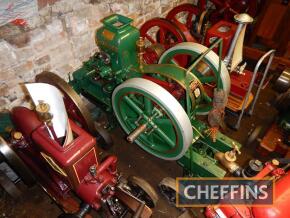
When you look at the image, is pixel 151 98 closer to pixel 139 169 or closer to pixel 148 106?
pixel 148 106

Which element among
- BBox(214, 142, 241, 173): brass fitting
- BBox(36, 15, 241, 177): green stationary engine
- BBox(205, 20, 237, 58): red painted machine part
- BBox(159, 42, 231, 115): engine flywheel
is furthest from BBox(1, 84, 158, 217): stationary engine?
BBox(205, 20, 237, 58): red painted machine part

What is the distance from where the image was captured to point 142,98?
88.4 inches

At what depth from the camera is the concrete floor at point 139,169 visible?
2150mm

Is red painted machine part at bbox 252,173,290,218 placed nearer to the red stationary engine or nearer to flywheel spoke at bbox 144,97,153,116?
the red stationary engine

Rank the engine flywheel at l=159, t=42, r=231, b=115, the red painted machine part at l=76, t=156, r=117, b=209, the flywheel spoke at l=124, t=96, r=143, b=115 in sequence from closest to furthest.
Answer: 1. the red painted machine part at l=76, t=156, r=117, b=209
2. the flywheel spoke at l=124, t=96, r=143, b=115
3. the engine flywheel at l=159, t=42, r=231, b=115

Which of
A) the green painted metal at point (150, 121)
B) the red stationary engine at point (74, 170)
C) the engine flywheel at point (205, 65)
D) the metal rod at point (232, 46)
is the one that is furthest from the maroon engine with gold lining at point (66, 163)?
the metal rod at point (232, 46)

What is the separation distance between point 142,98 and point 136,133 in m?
0.42

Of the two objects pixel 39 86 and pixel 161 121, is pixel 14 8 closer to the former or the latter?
pixel 39 86

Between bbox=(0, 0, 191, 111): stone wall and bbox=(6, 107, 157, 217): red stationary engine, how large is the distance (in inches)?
15.9

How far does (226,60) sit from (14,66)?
197 cm

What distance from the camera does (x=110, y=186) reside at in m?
1.76

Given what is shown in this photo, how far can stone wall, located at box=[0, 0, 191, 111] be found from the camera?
2.04 m

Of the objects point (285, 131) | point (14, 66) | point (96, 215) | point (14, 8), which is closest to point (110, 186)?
point (96, 215)

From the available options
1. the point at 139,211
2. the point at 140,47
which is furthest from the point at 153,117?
Result: the point at 139,211
